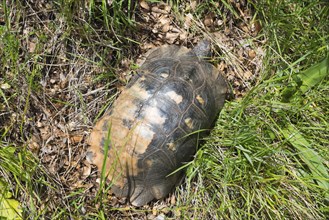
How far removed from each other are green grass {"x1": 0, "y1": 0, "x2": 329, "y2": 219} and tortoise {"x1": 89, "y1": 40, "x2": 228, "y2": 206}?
0.18 meters

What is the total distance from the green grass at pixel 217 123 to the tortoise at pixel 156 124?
18 cm

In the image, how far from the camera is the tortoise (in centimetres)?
261

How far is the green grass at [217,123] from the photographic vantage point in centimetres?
271

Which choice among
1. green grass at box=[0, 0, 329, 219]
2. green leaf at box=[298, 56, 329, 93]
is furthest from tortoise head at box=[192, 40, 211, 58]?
green leaf at box=[298, 56, 329, 93]

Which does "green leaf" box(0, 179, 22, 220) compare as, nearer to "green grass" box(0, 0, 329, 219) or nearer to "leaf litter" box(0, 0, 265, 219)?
"green grass" box(0, 0, 329, 219)

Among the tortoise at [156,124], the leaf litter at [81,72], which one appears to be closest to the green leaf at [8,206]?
the leaf litter at [81,72]

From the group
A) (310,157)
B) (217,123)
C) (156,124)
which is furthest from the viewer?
(217,123)

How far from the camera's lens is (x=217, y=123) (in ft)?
9.82

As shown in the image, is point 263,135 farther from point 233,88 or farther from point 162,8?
point 162,8

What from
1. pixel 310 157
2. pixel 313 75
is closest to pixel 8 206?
pixel 310 157

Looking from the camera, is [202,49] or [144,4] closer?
[202,49]

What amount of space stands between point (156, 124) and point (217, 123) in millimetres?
619

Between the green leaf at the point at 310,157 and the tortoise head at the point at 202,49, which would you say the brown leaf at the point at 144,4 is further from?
the green leaf at the point at 310,157

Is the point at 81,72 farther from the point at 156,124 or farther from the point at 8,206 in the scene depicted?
the point at 8,206
